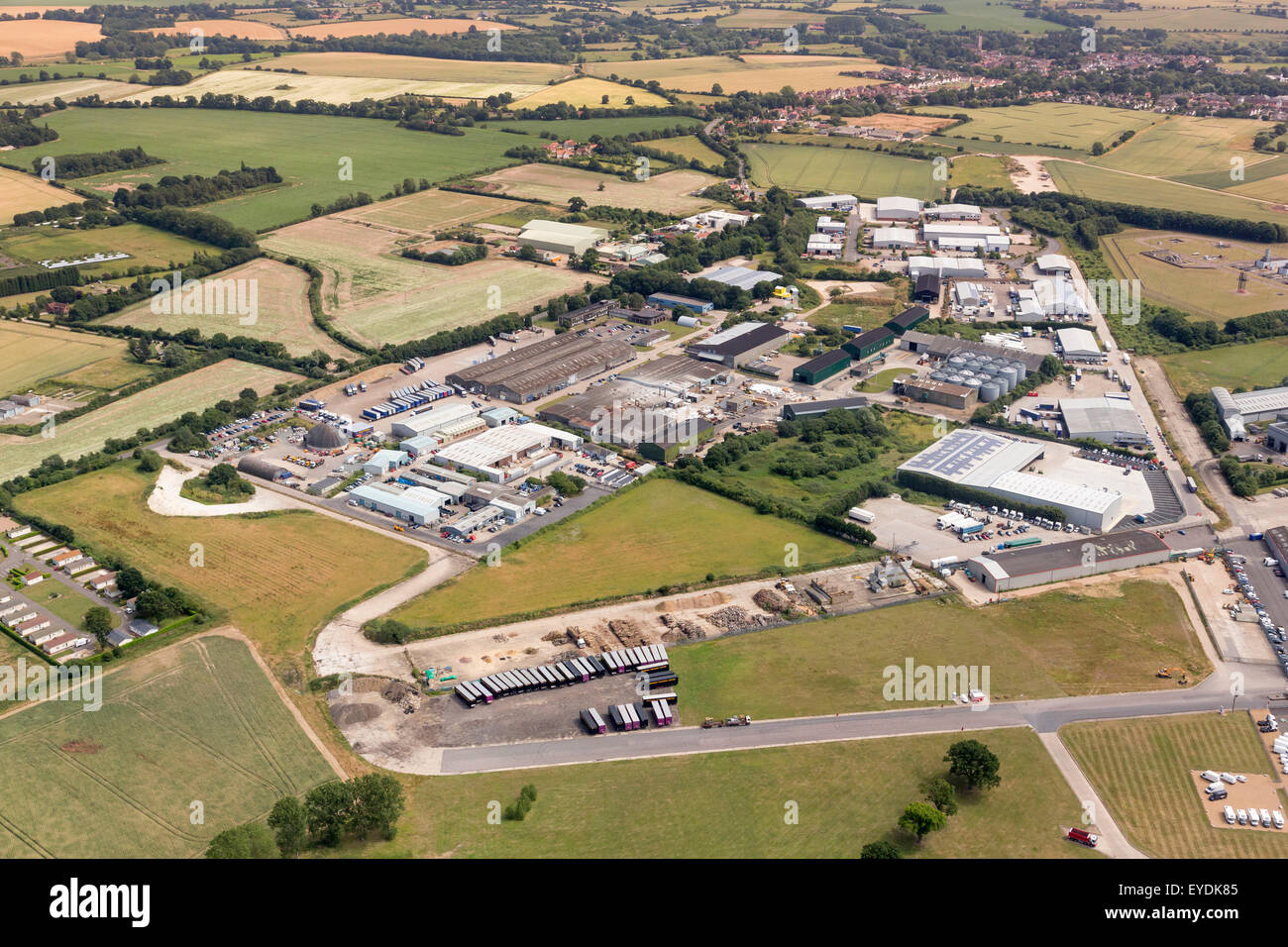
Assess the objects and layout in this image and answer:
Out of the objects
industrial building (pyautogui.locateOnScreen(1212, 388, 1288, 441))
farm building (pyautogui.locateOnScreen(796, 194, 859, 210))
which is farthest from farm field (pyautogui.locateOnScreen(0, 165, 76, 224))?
industrial building (pyautogui.locateOnScreen(1212, 388, 1288, 441))

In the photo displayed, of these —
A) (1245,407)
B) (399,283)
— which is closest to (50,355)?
(399,283)

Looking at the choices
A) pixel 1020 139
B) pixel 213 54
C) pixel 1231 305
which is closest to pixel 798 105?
pixel 1020 139

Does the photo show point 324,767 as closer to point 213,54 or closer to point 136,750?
point 136,750

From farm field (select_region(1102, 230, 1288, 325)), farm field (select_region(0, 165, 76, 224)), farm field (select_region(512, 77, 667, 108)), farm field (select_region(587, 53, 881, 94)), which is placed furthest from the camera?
farm field (select_region(587, 53, 881, 94))

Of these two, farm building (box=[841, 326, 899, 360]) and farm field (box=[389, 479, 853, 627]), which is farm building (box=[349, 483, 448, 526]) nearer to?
farm field (box=[389, 479, 853, 627])

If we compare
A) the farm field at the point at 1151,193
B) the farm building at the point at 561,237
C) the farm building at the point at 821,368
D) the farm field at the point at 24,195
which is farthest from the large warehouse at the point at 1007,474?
the farm field at the point at 24,195

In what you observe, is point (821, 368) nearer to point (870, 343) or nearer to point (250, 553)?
point (870, 343)
